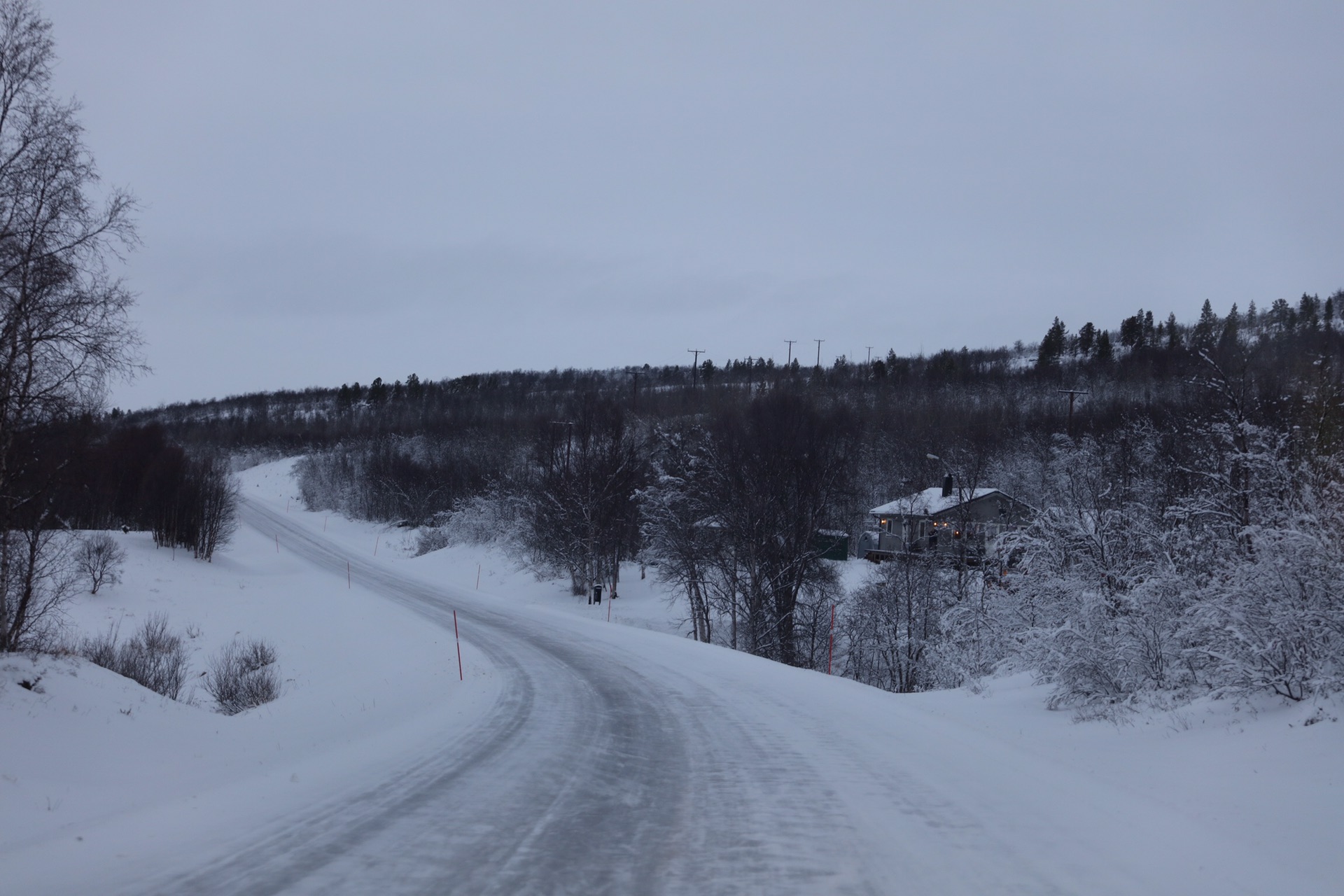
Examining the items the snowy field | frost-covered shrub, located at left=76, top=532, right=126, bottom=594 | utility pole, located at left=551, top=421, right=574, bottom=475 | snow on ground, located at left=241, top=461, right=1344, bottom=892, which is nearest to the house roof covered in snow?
utility pole, located at left=551, top=421, right=574, bottom=475

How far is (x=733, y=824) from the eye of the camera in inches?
230

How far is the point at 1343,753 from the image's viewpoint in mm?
6441

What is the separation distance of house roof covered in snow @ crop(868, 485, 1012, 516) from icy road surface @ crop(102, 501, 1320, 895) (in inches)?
1321

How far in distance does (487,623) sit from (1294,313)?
170m

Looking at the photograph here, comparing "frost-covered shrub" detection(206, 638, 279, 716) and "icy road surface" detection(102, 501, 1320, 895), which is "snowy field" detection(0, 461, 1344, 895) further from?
"frost-covered shrub" detection(206, 638, 279, 716)

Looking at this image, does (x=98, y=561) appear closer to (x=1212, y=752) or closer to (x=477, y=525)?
(x=477, y=525)

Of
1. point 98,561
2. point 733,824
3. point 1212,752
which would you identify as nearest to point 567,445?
point 98,561

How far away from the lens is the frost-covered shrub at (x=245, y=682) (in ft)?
51.8

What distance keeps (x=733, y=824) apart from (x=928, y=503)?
140 ft

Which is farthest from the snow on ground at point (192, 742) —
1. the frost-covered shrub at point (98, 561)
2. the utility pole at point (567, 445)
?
the utility pole at point (567, 445)

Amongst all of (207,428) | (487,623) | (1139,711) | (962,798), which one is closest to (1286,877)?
(962,798)

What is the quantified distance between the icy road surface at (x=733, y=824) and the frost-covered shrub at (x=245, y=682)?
772 centimetres

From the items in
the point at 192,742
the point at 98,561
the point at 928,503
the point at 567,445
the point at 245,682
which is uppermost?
the point at 567,445

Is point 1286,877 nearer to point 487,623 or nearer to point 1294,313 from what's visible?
point 487,623
